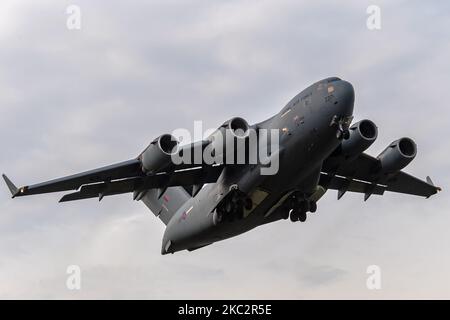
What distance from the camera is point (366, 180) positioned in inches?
975

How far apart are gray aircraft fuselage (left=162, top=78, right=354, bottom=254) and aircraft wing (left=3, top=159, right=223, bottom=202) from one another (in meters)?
0.60

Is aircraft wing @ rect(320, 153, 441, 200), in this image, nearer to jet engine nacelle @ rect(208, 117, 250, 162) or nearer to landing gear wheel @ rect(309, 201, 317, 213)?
landing gear wheel @ rect(309, 201, 317, 213)

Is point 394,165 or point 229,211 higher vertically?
point 394,165

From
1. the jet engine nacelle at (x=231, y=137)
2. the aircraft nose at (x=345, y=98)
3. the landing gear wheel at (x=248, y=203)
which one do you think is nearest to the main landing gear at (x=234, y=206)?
the landing gear wheel at (x=248, y=203)

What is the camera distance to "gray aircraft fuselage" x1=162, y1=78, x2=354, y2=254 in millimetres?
19375

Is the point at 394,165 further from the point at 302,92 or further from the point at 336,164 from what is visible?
the point at 302,92

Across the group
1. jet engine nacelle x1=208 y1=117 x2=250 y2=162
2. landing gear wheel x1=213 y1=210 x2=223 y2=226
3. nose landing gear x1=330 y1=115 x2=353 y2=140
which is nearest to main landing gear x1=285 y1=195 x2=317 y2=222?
landing gear wheel x1=213 y1=210 x2=223 y2=226

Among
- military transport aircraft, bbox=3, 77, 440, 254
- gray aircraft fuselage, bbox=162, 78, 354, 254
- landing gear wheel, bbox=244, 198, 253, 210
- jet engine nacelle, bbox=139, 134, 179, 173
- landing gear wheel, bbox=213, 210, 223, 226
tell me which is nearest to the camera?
gray aircraft fuselage, bbox=162, 78, 354, 254

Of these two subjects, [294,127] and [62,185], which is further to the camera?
[62,185]

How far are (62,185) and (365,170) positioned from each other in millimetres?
9818

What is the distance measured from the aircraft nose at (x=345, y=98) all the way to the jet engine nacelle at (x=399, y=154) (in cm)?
417

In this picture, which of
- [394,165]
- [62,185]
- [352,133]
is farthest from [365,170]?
[62,185]

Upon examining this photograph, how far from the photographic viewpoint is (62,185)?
21781 millimetres

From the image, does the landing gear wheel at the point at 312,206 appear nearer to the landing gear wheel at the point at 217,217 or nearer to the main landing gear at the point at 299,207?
the main landing gear at the point at 299,207
